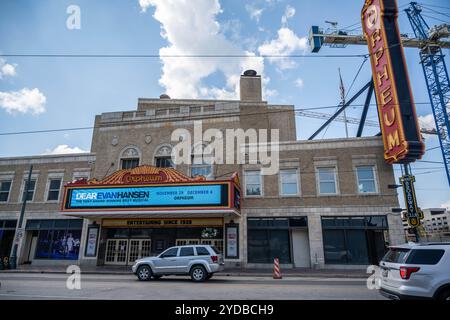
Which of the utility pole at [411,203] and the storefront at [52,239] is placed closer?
the utility pole at [411,203]

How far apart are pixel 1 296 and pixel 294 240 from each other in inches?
674

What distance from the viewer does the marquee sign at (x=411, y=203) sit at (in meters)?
17.6

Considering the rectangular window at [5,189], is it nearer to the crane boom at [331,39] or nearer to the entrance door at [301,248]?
the entrance door at [301,248]

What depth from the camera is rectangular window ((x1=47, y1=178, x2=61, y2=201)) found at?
2488cm

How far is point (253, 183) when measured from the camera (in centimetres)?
2189

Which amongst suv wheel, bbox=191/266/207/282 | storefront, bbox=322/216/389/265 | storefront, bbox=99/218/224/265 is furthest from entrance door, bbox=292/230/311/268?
suv wheel, bbox=191/266/207/282

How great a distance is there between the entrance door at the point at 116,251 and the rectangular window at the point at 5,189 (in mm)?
11910

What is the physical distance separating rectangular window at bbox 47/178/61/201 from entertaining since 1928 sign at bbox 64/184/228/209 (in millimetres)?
5358

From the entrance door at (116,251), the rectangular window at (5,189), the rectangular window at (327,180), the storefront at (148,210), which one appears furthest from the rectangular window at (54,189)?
the rectangular window at (327,180)

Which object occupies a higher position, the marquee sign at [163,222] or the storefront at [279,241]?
the marquee sign at [163,222]

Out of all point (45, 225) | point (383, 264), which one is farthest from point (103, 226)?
point (383, 264)

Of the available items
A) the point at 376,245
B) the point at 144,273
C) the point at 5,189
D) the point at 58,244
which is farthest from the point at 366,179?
the point at 5,189

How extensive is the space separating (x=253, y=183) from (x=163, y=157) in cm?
816

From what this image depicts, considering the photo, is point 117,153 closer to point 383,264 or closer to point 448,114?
point 383,264
